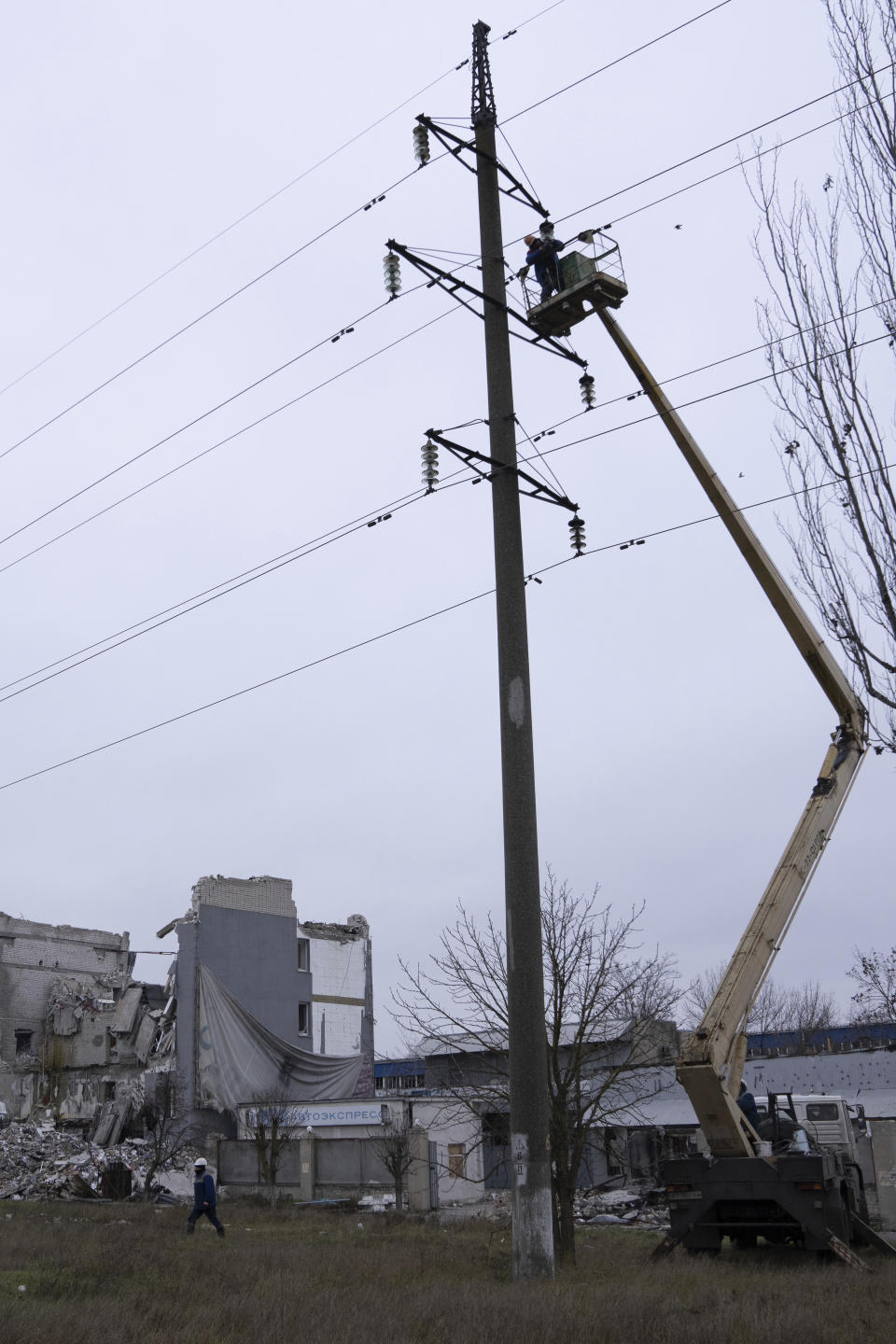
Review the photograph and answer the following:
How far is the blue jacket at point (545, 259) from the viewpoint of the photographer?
14.5 m

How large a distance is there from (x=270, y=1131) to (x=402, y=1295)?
29481 millimetres

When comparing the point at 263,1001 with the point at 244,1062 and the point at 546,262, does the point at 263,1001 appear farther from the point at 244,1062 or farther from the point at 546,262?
the point at 546,262

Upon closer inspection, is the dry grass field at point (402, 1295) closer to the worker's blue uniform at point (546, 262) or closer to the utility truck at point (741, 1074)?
the utility truck at point (741, 1074)

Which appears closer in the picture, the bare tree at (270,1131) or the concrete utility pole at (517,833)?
the concrete utility pole at (517,833)

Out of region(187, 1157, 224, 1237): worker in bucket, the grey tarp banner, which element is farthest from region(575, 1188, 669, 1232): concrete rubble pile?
the grey tarp banner

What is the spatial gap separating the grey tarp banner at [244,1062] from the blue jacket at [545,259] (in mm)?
33741

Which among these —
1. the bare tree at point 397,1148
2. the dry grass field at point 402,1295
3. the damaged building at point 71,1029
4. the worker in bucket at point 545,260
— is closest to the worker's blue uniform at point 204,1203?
the dry grass field at point 402,1295

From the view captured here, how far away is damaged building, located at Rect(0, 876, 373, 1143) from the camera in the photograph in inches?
1661

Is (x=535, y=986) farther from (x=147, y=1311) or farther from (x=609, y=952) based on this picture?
(x=609, y=952)

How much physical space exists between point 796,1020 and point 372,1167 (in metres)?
67.5

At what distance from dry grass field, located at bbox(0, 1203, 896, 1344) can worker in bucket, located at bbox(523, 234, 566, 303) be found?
36.0ft

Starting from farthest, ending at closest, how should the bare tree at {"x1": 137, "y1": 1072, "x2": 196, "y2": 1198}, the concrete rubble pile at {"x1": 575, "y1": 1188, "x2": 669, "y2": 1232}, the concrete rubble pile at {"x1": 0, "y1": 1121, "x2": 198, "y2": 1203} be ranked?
the bare tree at {"x1": 137, "y1": 1072, "x2": 196, "y2": 1198}
the concrete rubble pile at {"x1": 0, "y1": 1121, "x2": 198, "y2": 1203}
the concrete rubble pile at {"x1": 575, "y1": 1188, "x2": 669, "y2": 1232}

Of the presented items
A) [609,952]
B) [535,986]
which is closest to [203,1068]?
[609,952]

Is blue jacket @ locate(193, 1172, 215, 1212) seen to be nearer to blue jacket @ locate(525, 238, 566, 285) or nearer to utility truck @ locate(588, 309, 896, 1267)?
utility truck @ locate(588, 309, 896, 1267)
